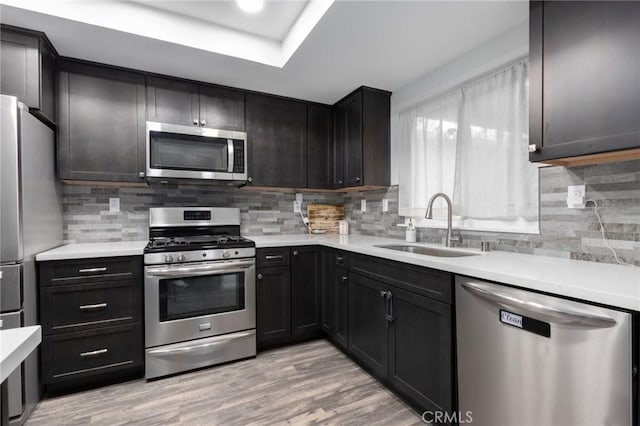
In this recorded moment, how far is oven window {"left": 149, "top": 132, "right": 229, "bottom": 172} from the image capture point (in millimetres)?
2377

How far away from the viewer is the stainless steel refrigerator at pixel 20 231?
162cm

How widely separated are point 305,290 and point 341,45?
190 centimetres

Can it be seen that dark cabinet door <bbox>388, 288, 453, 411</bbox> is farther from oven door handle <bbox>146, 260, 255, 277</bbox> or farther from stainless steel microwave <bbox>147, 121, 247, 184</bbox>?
stainless steel microwave <bbox>147, 121, 247, 184</bbox>

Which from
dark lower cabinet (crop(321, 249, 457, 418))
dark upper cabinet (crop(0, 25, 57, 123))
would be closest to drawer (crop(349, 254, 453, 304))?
dark lower cabinet (crop(321, 249, 457, 418))

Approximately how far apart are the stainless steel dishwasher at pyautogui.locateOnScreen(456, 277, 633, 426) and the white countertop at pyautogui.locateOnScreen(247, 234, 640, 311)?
0.13ft

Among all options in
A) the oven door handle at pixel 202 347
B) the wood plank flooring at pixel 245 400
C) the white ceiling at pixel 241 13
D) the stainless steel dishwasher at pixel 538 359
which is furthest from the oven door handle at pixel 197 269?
the white ceiling at pixel 241 13

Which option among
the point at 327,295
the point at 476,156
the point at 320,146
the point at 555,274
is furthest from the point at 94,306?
the point at 476,156

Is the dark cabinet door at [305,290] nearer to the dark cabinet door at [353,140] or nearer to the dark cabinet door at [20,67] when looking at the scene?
the dark cabinet door at [353,140]

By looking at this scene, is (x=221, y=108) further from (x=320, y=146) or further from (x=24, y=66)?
(x=24, y=66)

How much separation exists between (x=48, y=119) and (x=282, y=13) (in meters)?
1.70

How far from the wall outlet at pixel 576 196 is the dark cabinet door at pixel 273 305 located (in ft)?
6.36

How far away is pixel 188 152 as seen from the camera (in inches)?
97.6

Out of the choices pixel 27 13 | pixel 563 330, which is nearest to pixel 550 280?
pixel 563 330

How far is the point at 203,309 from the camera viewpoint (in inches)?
90.0
